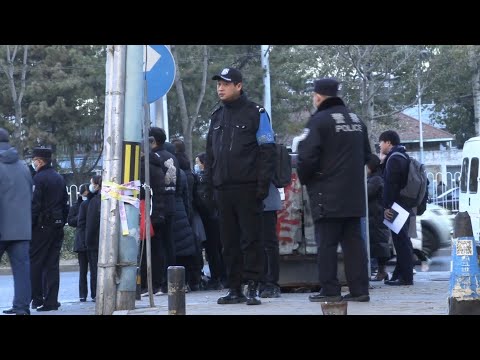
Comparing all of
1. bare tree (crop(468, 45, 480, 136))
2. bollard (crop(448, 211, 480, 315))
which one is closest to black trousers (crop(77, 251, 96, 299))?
bollard (crop(448, 211, 480, 315))

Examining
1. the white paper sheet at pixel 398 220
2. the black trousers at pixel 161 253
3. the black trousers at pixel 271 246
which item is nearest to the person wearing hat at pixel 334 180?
the black trousers at pixel 271 246

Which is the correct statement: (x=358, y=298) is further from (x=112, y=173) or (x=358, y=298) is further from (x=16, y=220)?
(x=16, y=220)

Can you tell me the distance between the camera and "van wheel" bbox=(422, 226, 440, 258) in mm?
20500

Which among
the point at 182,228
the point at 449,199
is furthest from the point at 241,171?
the point at 449,199

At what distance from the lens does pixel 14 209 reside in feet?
33.7

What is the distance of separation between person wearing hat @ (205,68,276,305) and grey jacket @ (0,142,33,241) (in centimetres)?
217

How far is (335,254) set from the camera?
354 inches

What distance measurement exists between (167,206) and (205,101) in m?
26.6

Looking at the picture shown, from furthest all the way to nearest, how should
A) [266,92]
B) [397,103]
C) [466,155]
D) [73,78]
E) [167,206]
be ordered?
[397,103]
[73,78]
[266,92]
[466,155]
[167,206]
